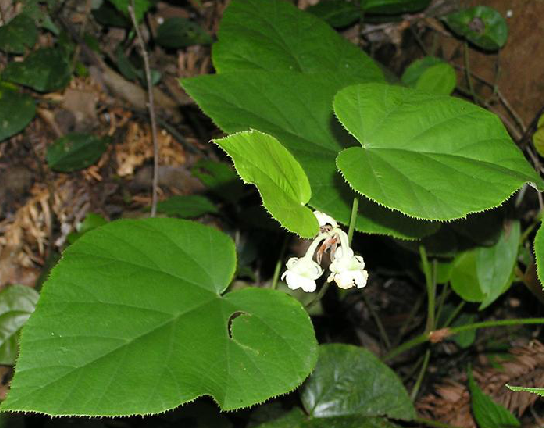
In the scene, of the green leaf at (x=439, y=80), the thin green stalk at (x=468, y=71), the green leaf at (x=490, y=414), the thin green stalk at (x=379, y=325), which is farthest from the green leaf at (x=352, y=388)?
the thin green stalk at (x=468, y=71)

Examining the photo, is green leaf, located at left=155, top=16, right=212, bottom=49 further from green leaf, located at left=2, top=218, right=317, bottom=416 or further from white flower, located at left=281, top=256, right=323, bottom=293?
white flower, located at left=281, top=256, right=323, bottom=293

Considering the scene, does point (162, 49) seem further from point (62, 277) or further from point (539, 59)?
point (62, 277)

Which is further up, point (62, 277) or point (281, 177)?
point (281, 177)

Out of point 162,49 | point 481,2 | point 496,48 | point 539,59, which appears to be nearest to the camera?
point 539,59

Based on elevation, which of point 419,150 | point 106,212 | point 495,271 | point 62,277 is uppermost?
point 419,150

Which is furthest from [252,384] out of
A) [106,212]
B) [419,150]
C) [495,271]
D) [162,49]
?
[162,49]

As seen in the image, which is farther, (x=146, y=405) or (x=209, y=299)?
(x=209, y=299)

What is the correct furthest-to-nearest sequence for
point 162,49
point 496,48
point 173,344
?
point 162,49, point 496,48, point 173,344
